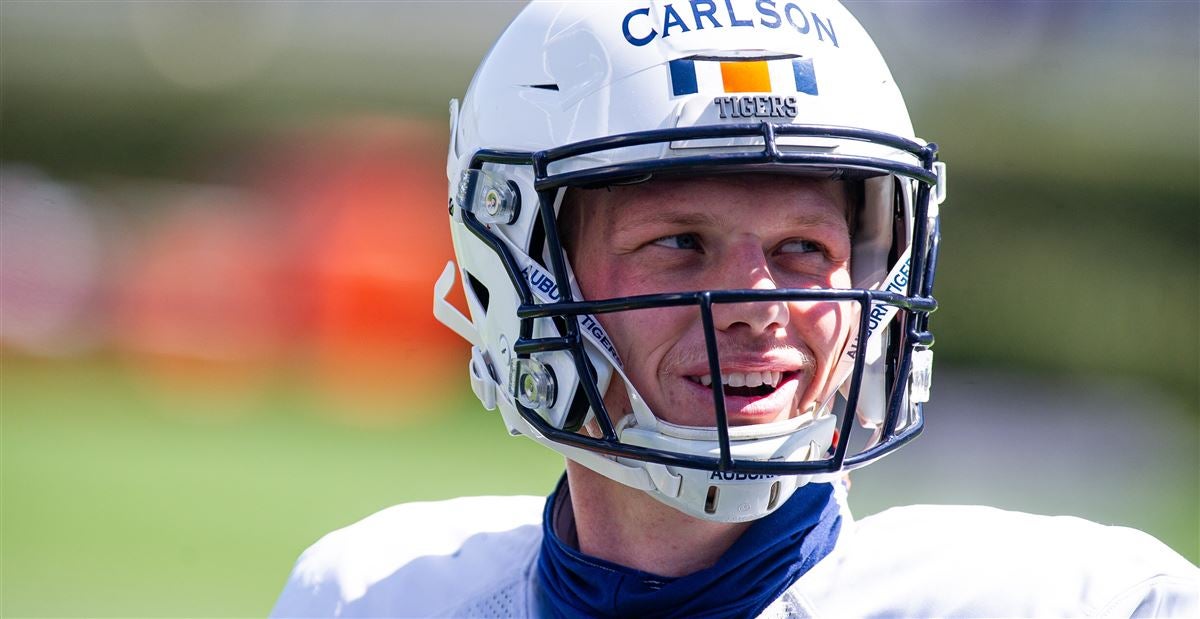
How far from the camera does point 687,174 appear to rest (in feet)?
4.64

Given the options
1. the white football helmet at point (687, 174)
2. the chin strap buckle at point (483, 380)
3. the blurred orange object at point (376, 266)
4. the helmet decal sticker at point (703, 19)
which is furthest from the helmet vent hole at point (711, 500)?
the blurred orange object at point (376, 266)

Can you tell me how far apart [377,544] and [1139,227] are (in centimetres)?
834

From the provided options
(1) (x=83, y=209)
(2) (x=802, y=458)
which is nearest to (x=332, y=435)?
(1) (x=83, y=209)

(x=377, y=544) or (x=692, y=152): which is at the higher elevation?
(x=692, y=152)

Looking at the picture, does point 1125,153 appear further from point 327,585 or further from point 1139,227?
point 327,585

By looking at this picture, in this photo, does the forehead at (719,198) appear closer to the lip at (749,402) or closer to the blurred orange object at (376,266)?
the lip at (749,402)

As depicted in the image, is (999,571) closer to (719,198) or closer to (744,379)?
(744,379)

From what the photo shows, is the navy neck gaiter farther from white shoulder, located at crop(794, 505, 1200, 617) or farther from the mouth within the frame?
the mouth

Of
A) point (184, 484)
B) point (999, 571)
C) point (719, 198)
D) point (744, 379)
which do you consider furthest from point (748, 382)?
point (184, 484)

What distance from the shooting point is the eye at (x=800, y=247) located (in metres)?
1.44

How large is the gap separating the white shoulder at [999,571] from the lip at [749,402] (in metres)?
0.22

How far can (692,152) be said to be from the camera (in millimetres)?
1370

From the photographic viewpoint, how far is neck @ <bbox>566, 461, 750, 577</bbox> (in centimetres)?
145

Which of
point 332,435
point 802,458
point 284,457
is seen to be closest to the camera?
point 802,458
